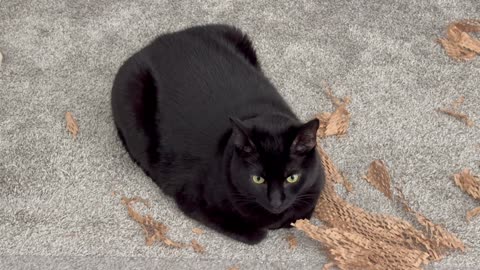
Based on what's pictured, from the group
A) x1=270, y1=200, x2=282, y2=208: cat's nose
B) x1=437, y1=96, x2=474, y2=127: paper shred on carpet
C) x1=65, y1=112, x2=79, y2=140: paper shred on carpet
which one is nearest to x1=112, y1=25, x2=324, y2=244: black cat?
x1=270, y1=200, x2=282, y2=208: cat's nose

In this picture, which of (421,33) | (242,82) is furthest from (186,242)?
(421,33)

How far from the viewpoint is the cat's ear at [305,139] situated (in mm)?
1039

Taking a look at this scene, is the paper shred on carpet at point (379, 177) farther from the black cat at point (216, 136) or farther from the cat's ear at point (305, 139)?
the cat's ear at point (305, 139)

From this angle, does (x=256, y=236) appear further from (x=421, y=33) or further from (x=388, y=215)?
(x=421, y=33)

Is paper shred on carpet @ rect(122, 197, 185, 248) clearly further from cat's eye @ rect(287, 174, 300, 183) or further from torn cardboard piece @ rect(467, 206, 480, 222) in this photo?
torn cardboard piece @ rect(467, 206, 480, 222)

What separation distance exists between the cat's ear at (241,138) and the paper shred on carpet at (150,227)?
0.31 m

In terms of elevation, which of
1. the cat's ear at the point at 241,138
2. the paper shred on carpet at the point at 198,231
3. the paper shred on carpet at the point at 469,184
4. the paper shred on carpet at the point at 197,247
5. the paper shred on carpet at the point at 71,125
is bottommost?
the paper shred on carpet at the point at 71,125

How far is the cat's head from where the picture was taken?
42.3 inches

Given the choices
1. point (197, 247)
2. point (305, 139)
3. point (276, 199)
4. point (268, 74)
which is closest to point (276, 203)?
point (276, 199)

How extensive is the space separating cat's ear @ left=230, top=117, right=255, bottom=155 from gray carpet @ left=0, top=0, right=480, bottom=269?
0.28 meters

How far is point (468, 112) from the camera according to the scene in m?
1.56

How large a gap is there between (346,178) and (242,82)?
34cm

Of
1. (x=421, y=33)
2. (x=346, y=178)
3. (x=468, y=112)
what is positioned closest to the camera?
(x=346, y=178)

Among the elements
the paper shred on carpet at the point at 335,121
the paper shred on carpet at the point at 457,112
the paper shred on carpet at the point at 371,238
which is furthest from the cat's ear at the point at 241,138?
the paper shred on carpet at the point at 457,112
